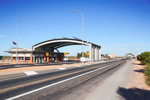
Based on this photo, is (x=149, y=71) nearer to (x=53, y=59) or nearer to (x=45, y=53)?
(x=45, y=53)

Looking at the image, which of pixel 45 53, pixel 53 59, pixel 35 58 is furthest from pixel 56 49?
pixel 35 58

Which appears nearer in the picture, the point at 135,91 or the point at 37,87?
the point at 135,91

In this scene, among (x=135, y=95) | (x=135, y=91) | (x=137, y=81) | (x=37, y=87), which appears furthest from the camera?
(x=137, y=81)

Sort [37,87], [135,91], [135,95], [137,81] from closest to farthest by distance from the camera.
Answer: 1. [135,95]
2. [135,91]
3. [37,87]
4. [137,81]

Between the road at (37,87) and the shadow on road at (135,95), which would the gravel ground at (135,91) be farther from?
Answer: the road at (37,87)

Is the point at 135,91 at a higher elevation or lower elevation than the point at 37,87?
lower

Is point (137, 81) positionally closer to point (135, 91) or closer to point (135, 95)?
point (135, 91)

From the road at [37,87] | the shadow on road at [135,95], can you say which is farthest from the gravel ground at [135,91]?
the road at [37,87]

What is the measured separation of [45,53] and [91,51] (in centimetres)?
1830

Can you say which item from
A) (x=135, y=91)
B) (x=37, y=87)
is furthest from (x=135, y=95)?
(x=37, y=87)

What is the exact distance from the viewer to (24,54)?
137ft

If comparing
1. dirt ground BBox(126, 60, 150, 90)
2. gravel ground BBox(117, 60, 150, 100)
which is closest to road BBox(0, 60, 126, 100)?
gravel ground BBox(117, 60, 150, 100)

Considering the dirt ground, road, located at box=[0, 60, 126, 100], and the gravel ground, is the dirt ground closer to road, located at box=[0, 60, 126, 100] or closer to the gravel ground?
the gravel ground

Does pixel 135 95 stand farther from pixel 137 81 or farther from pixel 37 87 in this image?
pixel 37 87
